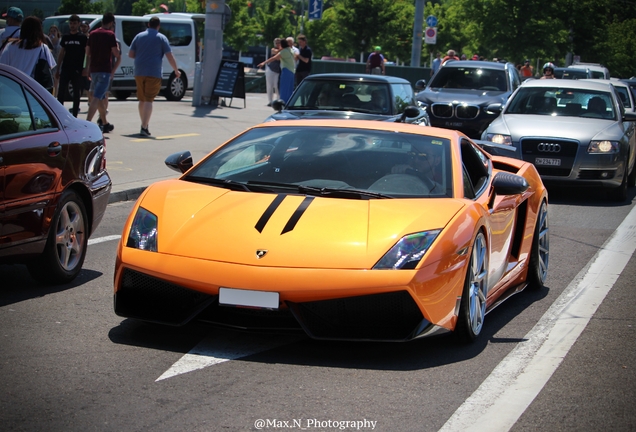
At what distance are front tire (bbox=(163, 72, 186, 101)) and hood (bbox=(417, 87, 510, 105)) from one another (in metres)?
8.44

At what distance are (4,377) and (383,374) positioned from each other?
176 cm

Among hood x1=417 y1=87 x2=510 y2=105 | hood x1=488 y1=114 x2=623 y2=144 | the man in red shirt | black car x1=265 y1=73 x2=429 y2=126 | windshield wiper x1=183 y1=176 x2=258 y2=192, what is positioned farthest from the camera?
hood x1=417 y1=87 x2=510 y2=105

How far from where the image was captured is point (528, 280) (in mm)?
7266

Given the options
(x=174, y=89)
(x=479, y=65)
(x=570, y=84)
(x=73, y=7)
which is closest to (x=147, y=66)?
(x=570, y=84)

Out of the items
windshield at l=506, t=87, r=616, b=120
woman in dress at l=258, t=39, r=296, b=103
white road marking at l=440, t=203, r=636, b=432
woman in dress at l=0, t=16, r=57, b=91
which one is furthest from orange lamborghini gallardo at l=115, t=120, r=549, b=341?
woman in dress at l=258, t=39, r=296, b=103

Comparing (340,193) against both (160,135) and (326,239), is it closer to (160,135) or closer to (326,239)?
(326,239)

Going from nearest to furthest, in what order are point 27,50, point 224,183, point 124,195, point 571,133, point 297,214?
point 297,214 → point 224,183 → point 124,195 → point 27,50 → point 571,133

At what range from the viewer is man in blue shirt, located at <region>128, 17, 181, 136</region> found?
1623 centimetres

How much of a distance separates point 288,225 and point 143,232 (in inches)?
31.1

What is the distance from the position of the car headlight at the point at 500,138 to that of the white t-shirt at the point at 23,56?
233 inches

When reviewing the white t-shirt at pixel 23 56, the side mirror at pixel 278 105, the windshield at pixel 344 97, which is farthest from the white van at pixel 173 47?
the white t-shirt at pixel 23 56

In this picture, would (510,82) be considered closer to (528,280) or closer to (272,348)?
(528,280)

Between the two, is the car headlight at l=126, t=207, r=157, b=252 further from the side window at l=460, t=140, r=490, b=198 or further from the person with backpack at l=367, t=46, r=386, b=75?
the person with backpack at l=367, t=46, r=386, b=75

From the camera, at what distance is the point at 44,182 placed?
250 inches
